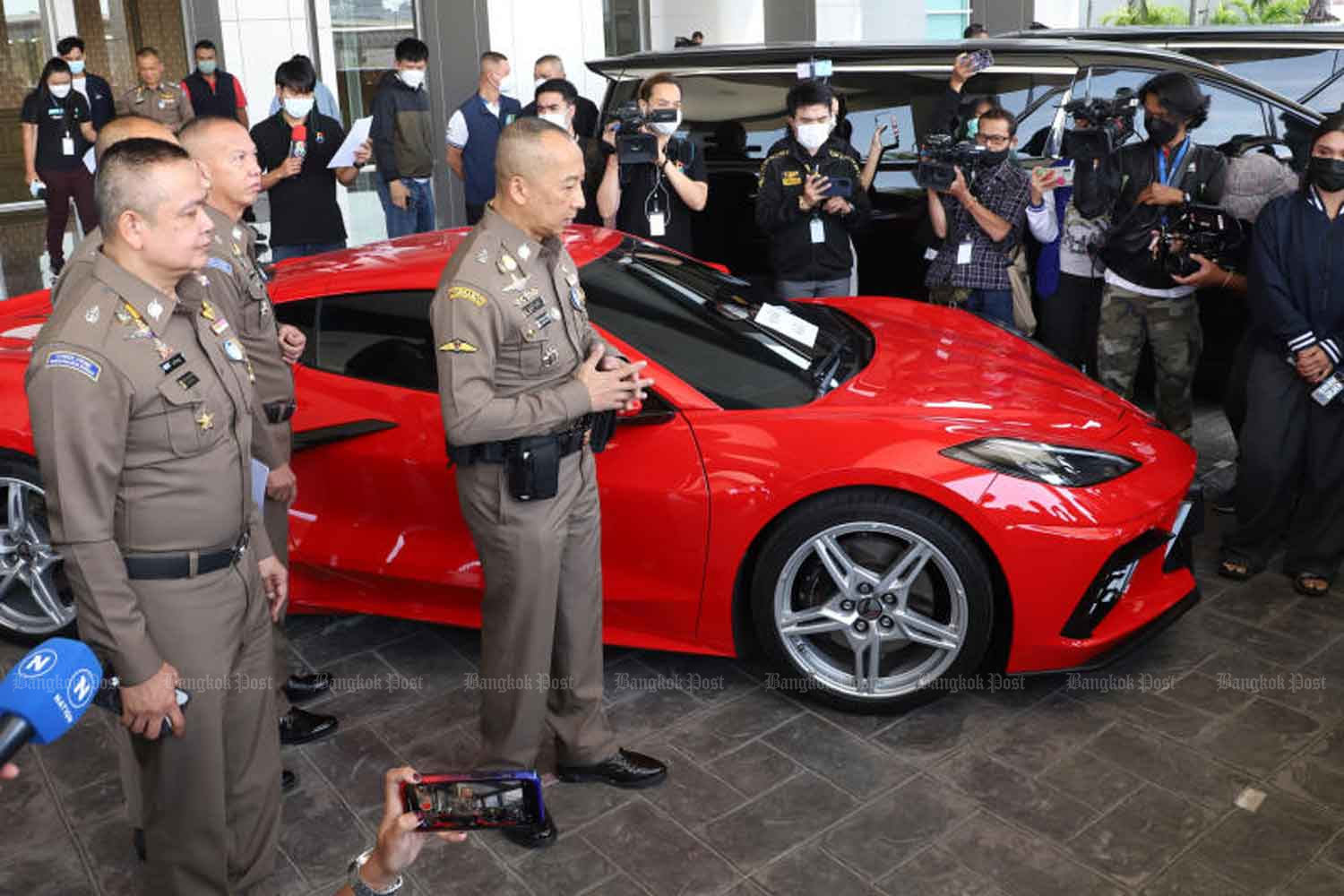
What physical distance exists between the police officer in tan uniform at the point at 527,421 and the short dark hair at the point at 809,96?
299cm

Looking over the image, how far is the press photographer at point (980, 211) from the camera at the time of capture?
5.82 meters

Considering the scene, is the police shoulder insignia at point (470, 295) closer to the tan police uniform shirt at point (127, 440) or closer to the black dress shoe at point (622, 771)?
the tan police uniform shirt at point (127, 440)

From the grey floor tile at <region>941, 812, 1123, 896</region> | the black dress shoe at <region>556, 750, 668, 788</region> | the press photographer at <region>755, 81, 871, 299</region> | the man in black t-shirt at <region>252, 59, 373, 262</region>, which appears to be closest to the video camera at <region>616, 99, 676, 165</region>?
the press photographer at <region>755, 81, 871, 299</region>

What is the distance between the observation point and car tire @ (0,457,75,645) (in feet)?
14.2

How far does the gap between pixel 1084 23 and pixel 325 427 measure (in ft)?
81.9

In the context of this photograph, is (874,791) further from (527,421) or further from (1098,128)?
(1098,128)

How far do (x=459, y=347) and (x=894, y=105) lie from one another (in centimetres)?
469

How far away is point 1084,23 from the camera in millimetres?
25391

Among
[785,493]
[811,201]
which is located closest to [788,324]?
[785,493]

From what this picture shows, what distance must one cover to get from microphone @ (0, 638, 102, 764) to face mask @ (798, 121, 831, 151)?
495 centimetres

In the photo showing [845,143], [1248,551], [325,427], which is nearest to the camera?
[325,427]

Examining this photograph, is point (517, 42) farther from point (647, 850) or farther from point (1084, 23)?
point (1084, 23)

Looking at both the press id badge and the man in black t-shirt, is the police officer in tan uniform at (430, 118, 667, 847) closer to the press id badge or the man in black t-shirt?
the press id badge

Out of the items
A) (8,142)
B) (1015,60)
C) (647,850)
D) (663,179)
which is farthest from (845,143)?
(8,142)
